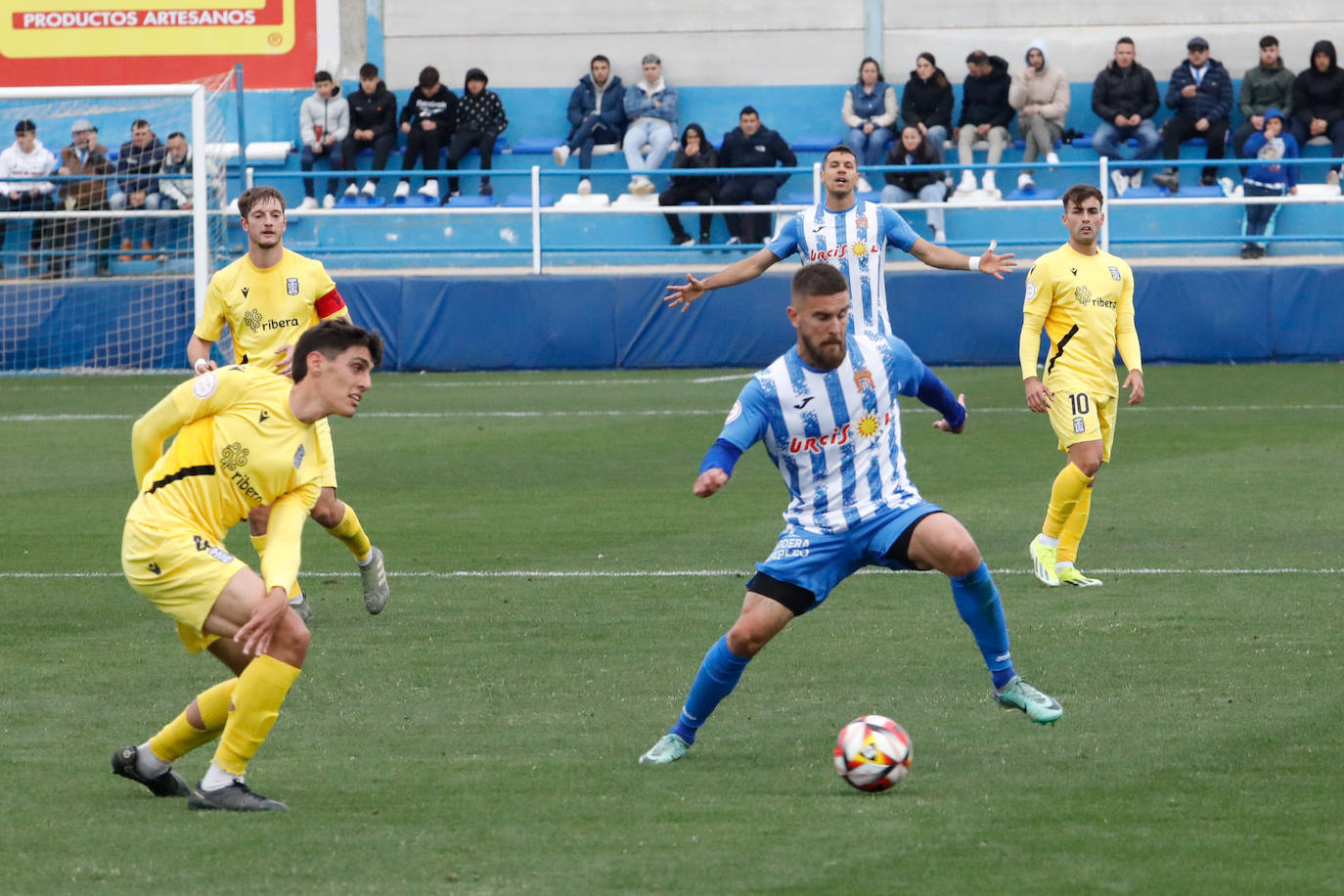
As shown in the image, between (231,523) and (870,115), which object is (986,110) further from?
(231,523)

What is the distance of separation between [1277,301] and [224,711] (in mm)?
18081

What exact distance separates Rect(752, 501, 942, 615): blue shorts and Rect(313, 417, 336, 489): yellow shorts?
1.44 m

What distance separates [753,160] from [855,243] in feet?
42.7

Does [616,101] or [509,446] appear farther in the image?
[616,101]

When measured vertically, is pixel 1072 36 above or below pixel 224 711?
above

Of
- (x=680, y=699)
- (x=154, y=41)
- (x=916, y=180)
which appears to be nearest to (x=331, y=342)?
(x=680, y=699)

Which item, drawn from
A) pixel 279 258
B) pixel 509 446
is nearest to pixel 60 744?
pixel 279 258

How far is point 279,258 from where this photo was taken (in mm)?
9602

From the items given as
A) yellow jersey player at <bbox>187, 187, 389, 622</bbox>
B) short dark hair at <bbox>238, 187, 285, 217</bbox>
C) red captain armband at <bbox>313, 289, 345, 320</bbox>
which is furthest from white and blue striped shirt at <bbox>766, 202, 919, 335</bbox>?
short dark hair at <bbox>238, 187, 285, 217</bbox>

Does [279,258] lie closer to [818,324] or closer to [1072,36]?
[818,324]

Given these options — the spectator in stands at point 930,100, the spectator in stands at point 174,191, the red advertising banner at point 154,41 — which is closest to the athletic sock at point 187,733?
the spectator in stands at point 174,191

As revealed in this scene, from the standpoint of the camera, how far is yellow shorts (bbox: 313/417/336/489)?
582 cm

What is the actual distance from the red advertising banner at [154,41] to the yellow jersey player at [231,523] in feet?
75.9

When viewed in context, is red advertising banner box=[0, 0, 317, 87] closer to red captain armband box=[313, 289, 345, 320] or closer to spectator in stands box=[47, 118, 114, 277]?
spectator in stands box=[47, 118, 114, 277]
